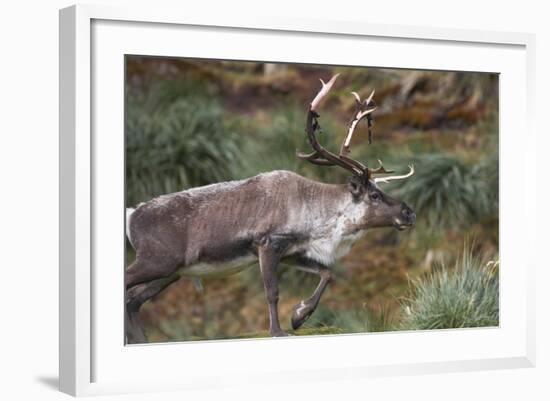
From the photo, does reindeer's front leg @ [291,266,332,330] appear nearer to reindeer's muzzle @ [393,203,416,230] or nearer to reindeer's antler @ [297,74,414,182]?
reindeer's muzzle @ [393,203,416,230]

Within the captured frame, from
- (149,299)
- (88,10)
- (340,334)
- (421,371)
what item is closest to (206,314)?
(149,299)

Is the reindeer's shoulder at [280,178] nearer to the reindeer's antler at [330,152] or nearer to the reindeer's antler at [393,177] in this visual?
the reindeer's antler at [330,152]

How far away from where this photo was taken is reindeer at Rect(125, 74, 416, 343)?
898 centimetres

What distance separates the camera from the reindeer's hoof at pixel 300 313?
30.8 ft

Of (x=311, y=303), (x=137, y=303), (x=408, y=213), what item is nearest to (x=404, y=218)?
(x=408, y=213)

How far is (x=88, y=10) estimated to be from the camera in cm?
841

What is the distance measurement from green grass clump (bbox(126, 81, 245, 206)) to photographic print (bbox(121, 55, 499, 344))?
0.03ft

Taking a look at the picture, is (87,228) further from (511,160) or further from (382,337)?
(511,160)

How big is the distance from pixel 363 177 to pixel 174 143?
58.6 inches

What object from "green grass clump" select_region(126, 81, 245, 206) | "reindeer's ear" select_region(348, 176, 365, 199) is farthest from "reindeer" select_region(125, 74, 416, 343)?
"green grass clump" select_region(126, 81, 245, 206)

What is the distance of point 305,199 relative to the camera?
30.8ft

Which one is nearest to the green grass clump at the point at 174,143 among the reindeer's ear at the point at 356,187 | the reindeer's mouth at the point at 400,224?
the reindeer's ear at the point at 356,187

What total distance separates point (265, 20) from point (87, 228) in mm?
1984

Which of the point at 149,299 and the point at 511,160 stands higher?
the point at 511,160
